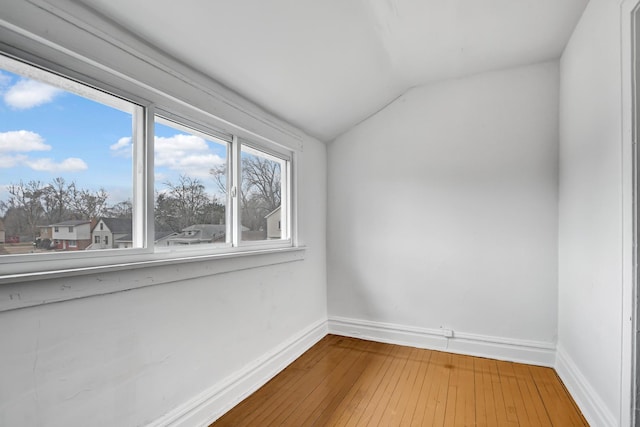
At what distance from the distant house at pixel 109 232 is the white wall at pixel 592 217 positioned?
234 cm

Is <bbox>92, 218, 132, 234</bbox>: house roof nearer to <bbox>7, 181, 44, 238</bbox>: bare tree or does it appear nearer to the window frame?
the window frame

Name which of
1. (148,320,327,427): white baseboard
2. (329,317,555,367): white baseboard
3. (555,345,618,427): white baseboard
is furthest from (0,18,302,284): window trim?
(555,345,618,427): white baseboard

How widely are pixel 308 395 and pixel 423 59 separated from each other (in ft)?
8.60

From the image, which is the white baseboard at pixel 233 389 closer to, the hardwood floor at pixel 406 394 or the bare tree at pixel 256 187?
the hardwood floor at pixel 406 394

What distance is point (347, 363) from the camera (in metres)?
2.71

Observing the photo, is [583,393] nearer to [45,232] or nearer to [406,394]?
[406,394]

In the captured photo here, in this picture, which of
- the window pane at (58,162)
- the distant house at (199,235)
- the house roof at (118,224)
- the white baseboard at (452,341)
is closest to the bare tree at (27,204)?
the window pane at (58,162)

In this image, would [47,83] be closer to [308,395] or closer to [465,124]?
[308,395]

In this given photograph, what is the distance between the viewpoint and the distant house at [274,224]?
→ 8.96 ft

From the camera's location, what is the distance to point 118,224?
1.57 meters

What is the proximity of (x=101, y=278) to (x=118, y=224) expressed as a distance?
0.30 meters

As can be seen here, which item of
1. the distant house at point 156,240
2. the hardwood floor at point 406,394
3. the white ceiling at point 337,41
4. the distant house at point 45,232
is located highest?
the white ceiling at point 337,41

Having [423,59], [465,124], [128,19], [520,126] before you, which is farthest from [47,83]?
[520,126]

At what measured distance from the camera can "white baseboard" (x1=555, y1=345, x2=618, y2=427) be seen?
175 cm
